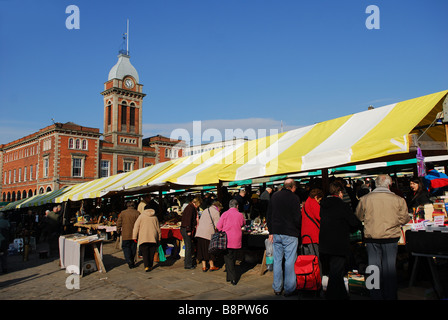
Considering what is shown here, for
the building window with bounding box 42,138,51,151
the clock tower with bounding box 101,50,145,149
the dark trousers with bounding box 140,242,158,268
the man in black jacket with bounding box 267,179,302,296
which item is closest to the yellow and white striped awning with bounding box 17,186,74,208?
the dark trousers with bounding box 140,242,158,268

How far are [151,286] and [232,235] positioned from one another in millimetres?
1835

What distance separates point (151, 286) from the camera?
21.4ft

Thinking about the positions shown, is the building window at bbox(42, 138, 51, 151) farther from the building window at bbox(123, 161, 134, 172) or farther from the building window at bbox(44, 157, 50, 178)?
the building window at bbox(123, 161, 134, 172)

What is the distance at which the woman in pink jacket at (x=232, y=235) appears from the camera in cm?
640

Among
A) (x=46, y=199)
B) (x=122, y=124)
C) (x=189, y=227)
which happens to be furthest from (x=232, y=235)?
(x=122, y=124)

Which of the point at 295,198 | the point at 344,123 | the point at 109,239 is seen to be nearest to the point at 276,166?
the point at 295,198

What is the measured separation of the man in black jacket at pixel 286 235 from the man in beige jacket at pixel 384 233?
3.64ft

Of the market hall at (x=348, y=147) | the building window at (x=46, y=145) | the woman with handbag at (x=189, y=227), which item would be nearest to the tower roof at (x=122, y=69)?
the building window at (x=46, y=145)

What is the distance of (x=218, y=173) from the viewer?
7.89 meters

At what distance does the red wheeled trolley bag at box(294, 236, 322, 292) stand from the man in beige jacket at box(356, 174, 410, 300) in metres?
0.76

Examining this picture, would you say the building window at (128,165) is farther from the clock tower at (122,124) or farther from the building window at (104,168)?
the building window at (104,168)

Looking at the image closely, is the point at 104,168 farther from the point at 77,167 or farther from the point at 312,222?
the point at 312,222
